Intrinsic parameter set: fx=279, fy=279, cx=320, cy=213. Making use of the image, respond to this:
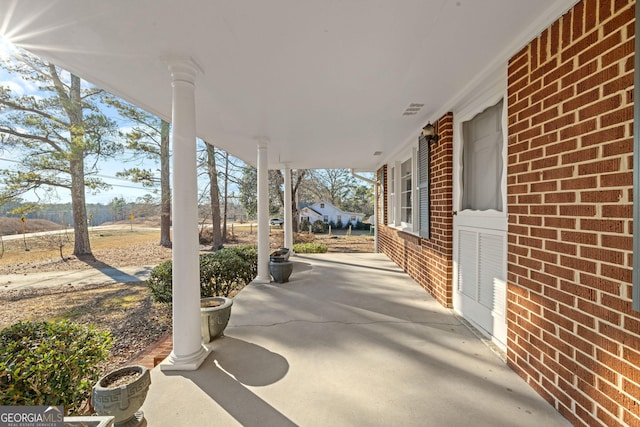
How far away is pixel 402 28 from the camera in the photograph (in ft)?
6.52

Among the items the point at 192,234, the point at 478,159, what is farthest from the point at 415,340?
the point at 192,234

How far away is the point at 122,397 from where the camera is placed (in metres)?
1.62

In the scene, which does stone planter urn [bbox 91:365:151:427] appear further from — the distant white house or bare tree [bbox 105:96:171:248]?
the distant white house

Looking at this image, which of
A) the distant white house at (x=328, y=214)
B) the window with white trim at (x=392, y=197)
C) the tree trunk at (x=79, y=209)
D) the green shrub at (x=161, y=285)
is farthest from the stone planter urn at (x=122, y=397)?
the distant white house at (x=328, y=214)

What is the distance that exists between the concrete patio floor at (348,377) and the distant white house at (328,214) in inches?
1033

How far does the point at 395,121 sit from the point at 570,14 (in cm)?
257

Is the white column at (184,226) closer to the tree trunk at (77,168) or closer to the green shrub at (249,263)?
the green shrub at (249,263)

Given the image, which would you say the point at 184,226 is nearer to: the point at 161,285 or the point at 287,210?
the point at 161,285

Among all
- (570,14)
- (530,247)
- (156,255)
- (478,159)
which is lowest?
(156,255)

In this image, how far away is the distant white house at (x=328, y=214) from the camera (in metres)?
30.1

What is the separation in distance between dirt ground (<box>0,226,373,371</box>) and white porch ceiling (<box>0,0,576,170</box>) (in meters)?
2.27

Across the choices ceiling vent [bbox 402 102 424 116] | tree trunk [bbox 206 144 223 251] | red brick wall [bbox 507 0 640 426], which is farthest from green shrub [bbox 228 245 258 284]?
tree trunk [bbox 206 144 223 251]

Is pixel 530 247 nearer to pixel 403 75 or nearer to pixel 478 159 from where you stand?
pixel 478 159

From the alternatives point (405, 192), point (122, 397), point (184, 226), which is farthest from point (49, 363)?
point (405, 192)
